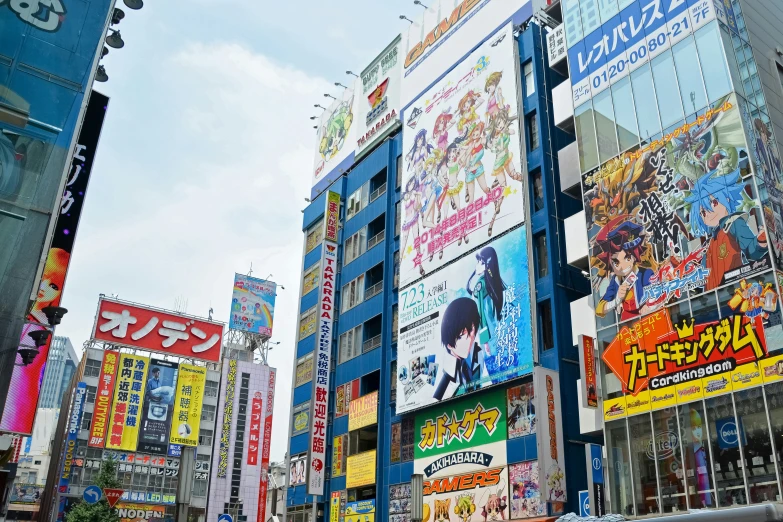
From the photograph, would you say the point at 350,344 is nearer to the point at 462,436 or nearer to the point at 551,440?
the point at 462,436

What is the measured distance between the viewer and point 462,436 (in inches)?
1387

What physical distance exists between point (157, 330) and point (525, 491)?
63696mm

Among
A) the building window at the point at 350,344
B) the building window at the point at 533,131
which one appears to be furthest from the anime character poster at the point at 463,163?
the building window at the point at 350,344

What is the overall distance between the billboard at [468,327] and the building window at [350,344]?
6.45m

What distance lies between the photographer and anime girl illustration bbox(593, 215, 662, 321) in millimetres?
26953

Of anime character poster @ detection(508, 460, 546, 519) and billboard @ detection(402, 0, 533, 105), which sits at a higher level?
billboard @ detection(402, 0, 533, 105)

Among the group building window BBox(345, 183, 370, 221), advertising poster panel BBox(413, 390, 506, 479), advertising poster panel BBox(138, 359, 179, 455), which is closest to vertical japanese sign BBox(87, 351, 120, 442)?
advertising poster panel BBox(138, 359, 179, 455)

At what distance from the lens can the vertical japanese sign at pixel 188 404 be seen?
268ft

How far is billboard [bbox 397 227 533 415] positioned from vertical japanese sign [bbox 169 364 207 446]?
1936 inches

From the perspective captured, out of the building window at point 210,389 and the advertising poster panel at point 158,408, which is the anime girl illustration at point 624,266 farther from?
the building window at point 210,389

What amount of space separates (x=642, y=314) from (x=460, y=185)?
16038mm

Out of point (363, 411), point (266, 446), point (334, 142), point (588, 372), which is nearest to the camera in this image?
point (588, 372)

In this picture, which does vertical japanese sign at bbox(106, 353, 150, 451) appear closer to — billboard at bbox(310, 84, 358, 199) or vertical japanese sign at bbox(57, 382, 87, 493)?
vertical japanese sign at bbox(57, 382, 87, 493)

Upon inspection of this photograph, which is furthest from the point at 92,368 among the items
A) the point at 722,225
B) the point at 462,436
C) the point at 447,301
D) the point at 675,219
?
the point at 722,225
